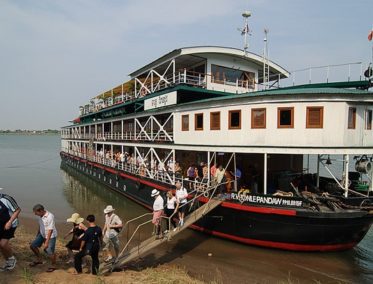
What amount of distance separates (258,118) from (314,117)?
201 cm

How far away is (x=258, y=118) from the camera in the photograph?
40.1ft

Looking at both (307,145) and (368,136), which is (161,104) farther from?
(368,136)

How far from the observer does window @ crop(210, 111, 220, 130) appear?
45.1 ft

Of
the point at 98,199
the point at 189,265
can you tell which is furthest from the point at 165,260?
the point at 98,199

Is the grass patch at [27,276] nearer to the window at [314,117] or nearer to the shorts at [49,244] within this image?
the shorts at [49,244]

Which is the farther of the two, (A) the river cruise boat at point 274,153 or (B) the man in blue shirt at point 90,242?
(A) the river cruise boat at point 274,153

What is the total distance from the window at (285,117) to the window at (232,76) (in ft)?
25.4

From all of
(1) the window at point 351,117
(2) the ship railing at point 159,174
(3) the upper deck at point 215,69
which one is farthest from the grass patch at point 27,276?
(3) the upper deck at point 215,69

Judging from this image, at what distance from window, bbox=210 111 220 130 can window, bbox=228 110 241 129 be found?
2.39 ft

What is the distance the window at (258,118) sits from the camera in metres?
12.1

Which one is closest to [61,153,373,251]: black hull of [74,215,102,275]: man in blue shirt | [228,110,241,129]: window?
[228,110,241,129]: window

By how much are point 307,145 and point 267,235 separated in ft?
11.6

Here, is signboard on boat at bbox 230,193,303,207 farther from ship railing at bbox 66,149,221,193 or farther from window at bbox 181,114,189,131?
window at bbox 181,114,189,131

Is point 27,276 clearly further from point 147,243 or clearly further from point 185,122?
point 185,122
